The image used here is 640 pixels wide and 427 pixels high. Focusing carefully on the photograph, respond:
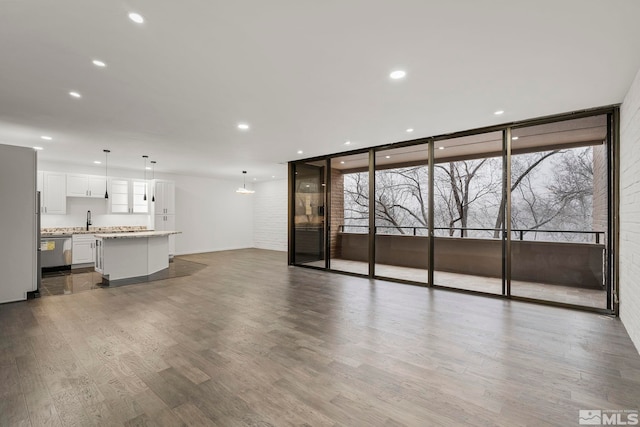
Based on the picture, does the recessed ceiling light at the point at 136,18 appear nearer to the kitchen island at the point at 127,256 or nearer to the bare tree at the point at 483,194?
the kitchen island at the point at 127,256

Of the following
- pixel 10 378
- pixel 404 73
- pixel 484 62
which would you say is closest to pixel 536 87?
pixel 484 62

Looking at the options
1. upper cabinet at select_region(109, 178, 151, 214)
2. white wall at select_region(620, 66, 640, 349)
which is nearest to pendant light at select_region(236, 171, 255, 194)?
upper cabinet at select_region(109, 178, 151, 214)

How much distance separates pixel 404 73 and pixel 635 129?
2.45m

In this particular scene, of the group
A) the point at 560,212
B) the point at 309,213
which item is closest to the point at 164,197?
the point at 309,213

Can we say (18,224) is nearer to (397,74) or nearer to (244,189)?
(244,189)

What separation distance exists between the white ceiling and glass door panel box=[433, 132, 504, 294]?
2.62ft

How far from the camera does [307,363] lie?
2457 mm

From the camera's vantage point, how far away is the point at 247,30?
2.19m

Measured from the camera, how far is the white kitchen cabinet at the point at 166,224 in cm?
848

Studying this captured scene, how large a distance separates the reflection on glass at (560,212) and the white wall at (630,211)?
0.41 metres

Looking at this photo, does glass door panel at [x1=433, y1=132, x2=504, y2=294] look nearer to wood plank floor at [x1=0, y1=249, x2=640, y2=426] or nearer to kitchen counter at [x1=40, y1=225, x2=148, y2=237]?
wood plank floor at [x1=0, y1=249, x2=640, y2=426]

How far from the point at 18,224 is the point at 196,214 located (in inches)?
218

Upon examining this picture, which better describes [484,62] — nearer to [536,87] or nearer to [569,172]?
[536,87]

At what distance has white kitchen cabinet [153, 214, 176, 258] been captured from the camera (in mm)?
8477
